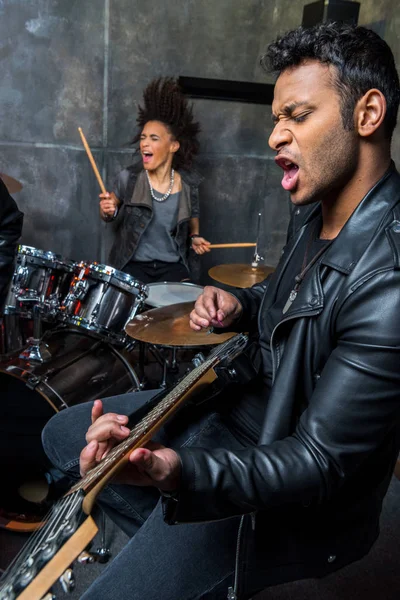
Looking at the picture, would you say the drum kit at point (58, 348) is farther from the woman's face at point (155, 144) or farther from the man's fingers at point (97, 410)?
the woman's face at point (155, 144)

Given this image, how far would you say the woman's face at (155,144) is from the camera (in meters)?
3.55

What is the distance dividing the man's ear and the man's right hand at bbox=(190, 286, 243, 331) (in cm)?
61

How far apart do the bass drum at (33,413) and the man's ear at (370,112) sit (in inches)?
57.2

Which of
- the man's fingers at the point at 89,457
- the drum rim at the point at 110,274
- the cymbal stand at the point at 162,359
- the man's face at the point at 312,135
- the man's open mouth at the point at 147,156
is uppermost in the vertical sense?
the man's face at the point at 312,135

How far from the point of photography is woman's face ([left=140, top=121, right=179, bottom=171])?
355cm

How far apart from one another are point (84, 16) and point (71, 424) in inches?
132

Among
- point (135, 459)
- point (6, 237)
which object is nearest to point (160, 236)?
point (6, 237)

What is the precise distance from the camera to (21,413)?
2172mm

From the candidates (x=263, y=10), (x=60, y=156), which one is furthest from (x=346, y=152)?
(x=263, y=10)

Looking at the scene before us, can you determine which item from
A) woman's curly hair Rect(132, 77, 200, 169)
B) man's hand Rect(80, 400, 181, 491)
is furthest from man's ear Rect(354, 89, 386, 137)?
woman's curly hair Rect(132, 77, 200, 169)

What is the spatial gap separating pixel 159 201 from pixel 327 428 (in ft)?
9.82

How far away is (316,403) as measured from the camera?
3.00ft

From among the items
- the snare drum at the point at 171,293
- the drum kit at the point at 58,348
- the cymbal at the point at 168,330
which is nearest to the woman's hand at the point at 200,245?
the snare drum at the point at 171,293

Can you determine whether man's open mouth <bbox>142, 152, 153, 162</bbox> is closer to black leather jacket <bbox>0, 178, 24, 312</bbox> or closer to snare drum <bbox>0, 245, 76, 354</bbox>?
black leather jacket <bbox>0, 178, 24, 312</bbox>
